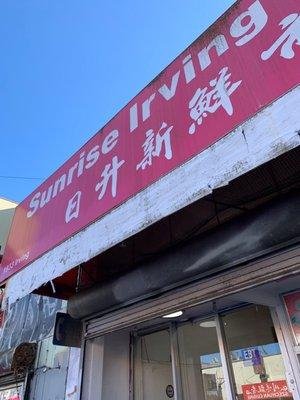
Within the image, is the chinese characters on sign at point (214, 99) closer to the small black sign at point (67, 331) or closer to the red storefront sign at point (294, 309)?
the red storefront sign at point (294, 309)

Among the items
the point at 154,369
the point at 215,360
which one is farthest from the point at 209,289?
the point at 154,369

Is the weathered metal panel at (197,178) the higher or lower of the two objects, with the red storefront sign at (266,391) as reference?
higher

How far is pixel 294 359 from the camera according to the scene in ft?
11.6

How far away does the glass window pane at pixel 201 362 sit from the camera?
4238 mm

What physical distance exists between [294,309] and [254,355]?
785 mm

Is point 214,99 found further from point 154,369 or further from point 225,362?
point 154,369

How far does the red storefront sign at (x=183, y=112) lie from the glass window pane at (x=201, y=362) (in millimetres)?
2304

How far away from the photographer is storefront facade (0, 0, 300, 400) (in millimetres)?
2396

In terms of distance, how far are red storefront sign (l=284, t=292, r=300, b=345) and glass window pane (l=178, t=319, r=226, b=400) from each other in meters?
1.06

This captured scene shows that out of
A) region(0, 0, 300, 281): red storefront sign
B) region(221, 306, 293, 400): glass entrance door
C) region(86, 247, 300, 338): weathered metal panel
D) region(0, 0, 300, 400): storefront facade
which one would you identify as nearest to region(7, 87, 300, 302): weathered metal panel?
region(0, 0, 300, 400): storefront facade

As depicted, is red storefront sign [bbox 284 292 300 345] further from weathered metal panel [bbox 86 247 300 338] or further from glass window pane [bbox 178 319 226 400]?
glass window pane [bbox 178 319 226 400]

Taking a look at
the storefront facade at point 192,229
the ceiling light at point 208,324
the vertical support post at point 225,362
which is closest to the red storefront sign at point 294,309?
the storefront facade at point 192,229

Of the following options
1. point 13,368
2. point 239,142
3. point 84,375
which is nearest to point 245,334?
point 84,375

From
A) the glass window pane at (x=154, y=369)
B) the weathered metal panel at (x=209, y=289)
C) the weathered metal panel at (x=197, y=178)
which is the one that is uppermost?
the weathered metal panel at (x=197, y=178)
